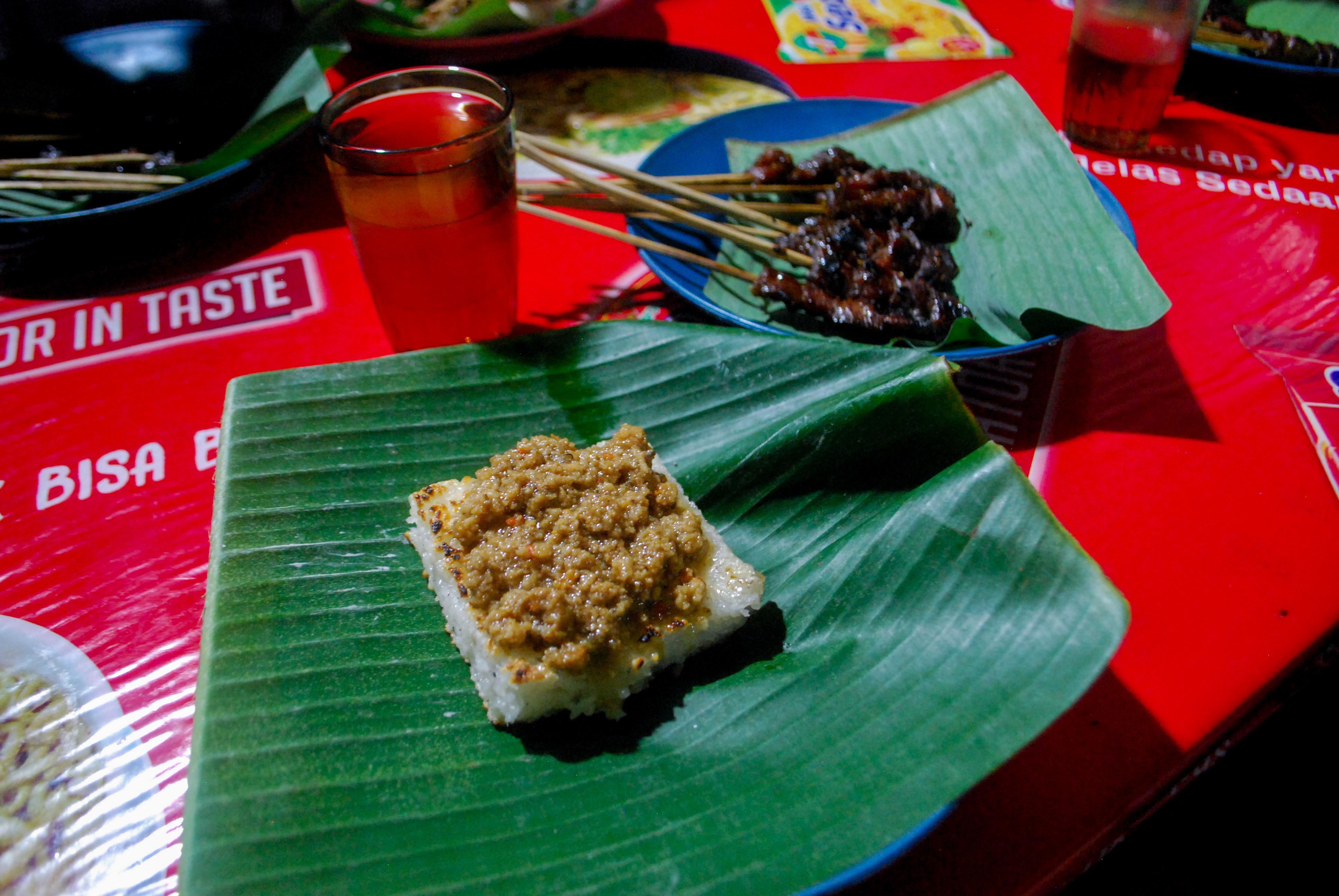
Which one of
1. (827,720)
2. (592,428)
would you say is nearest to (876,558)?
(827,720)

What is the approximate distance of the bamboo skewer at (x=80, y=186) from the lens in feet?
7.59

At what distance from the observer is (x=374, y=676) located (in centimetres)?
138

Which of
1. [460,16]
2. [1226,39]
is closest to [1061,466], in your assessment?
[1226,39]

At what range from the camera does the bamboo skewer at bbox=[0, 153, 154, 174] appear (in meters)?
2.44

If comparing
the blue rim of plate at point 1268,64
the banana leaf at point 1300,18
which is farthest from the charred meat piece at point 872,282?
the banana leaf at point 1300,18

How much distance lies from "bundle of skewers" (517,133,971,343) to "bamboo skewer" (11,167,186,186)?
3.58ft

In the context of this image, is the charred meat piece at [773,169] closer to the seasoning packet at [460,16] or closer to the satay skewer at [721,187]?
the satay skewer at [721,187]

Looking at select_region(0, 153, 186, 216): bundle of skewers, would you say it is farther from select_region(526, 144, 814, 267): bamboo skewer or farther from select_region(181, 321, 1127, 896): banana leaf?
select_region(526, 144, 814, 267): bamboo skewer

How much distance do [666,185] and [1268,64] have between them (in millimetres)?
2566

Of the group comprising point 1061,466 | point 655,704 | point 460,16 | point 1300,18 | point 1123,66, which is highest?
point 1300,18

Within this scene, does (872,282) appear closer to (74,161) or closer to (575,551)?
(575,551)

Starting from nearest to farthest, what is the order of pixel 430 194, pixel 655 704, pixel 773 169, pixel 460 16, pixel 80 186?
pixel 655 704, pixel 430 194, pixel 80 186, pixel 773 169, pixel 460 16

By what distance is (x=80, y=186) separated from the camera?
2357 mm

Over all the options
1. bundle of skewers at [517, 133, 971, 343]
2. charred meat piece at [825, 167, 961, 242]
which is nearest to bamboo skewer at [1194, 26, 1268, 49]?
charred meat piece at [825, 167, 961, 242]
